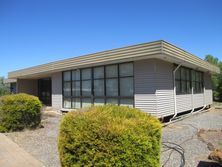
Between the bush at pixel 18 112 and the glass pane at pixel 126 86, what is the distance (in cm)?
387

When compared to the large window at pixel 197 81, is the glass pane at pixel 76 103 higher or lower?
lower

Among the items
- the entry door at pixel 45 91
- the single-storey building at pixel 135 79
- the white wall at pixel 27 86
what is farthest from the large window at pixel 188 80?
the white wall at pixel 27 86

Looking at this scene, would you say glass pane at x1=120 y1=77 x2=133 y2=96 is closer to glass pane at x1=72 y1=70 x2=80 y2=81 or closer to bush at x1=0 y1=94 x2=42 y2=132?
glass pane at x1=72 y1=70 x2=80 y2=81

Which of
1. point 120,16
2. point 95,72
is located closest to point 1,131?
point 95,72

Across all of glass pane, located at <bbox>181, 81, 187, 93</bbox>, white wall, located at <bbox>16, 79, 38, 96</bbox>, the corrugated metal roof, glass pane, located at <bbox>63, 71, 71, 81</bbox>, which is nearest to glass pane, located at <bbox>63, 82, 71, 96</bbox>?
glass pane, located at <bbox>63, 71, 71, 81</bbox>

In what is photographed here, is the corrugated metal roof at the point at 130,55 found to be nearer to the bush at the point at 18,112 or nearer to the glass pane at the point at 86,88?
the glass pane at the point at 86,88

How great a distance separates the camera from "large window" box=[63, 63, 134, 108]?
9.98 metres

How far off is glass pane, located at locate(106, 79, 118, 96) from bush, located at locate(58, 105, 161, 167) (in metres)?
7.06

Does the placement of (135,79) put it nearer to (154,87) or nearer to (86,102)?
(154,87)

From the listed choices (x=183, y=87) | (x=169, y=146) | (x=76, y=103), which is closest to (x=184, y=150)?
(x=169, y=146)

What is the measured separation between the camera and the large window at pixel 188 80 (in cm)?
1138

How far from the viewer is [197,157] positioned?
16.2 ft

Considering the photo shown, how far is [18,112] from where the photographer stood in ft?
27.0

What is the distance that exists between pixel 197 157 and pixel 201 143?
1422mm
